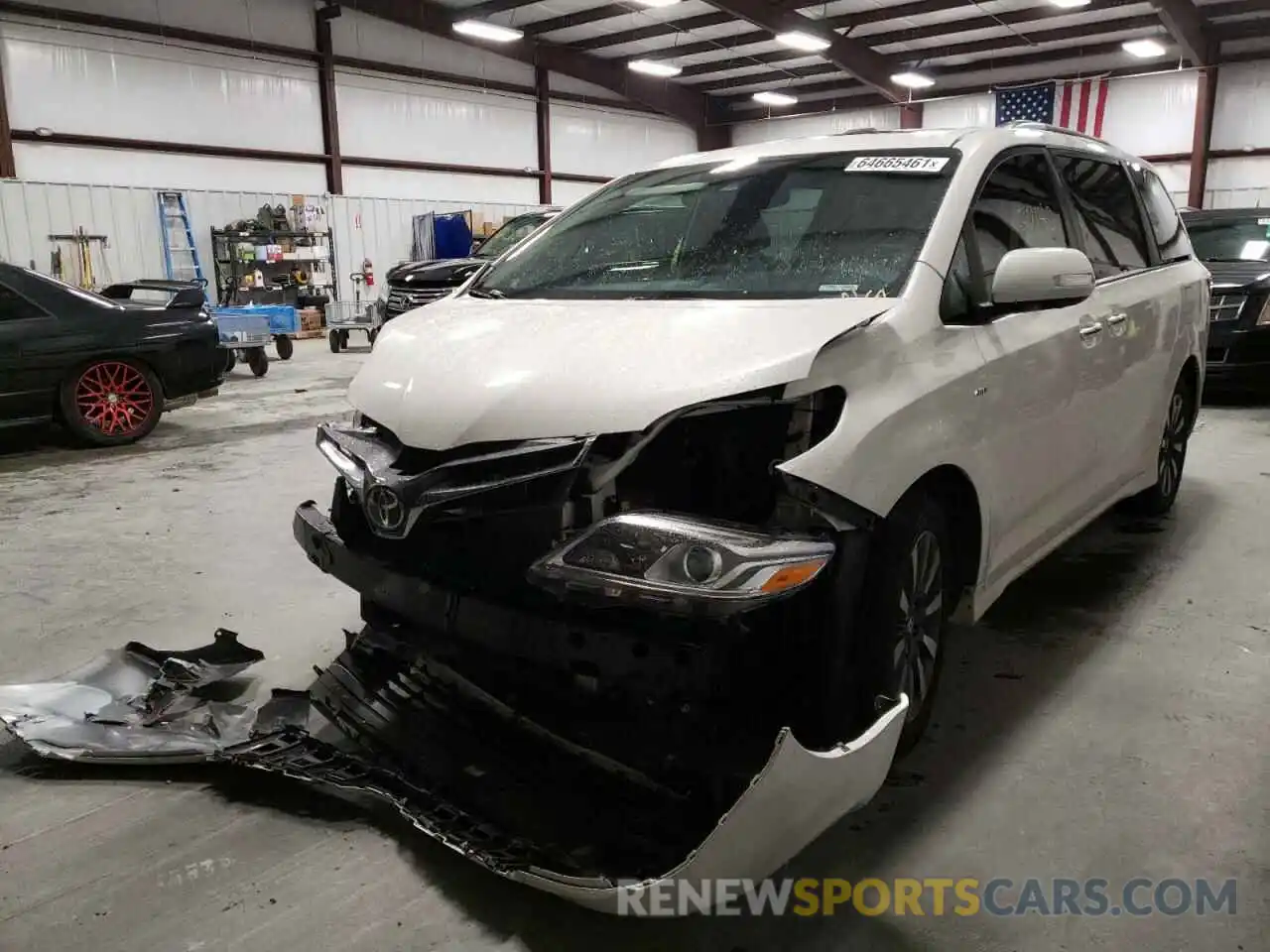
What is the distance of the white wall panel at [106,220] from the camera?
40.9 ft

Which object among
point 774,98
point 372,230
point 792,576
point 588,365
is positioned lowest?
point 792,576

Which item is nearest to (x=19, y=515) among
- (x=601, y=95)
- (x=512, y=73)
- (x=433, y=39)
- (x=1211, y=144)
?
(x=433, y=39)

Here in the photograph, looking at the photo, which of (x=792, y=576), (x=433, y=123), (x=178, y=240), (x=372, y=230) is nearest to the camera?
(x=792, y=576)

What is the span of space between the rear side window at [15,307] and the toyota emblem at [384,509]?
5.20m

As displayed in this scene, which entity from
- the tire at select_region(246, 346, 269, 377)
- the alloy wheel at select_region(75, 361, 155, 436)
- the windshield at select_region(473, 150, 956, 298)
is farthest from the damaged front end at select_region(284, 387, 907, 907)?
the tire at select_region(246, 346, 269, 377)

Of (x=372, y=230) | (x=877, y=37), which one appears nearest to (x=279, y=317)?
→ (x=372, y=230)

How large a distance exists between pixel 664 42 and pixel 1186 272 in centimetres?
1603

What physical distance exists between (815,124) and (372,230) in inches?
423

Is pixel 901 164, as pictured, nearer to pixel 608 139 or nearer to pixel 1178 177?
pixel 1178 177

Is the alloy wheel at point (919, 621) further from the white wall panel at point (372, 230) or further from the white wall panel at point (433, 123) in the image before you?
the white wall panel at point (433, 123)

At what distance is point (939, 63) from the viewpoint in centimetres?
1869

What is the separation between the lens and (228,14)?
14.5 meters

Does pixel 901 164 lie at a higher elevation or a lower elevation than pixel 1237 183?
lower

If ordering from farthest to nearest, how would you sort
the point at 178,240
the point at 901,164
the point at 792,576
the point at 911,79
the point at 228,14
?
the point at 911,79, the point at 228,14, the point at 178,240, the point at 901,164, the point at 792,576
